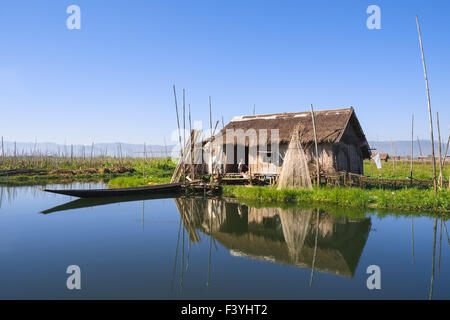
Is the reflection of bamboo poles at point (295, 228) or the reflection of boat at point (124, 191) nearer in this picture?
the reflection of bamboo poles at point (295, 228)

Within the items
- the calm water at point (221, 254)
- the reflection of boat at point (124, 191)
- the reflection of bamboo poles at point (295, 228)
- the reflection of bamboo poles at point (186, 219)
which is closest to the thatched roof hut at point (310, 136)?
the reflection of boat at point (124, 191)

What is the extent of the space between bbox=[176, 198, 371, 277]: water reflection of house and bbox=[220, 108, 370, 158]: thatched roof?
5.06 meters

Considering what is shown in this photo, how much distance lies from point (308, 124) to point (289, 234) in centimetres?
864

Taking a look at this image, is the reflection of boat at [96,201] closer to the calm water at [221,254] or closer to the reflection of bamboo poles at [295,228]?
the calm water at [221,254]

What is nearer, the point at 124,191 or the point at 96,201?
the point at 96,201

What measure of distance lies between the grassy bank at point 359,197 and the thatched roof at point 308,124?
319 cm

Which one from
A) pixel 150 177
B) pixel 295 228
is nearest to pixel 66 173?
pixel 150 177

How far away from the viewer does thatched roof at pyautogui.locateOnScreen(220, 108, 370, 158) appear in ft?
45.7

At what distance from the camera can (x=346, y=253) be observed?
19.5ft

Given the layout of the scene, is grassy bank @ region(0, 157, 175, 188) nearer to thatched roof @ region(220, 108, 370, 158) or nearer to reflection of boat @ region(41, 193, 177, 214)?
reflection of boat @ region(41, 193, 177, 214)

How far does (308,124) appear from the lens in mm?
14938

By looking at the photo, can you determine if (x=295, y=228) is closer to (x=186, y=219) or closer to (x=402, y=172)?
(x=186, y=219)

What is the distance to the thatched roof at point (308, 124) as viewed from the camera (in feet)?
45.7
